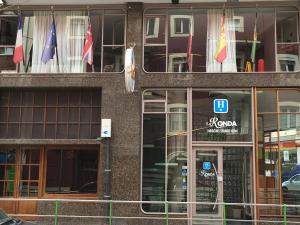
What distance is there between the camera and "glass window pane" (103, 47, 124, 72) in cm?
1437

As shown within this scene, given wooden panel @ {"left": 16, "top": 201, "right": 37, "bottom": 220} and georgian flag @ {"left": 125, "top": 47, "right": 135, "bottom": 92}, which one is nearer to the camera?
georgian flag @ {"left": 125, "top": 47, "right": 135, "bottom": 92}

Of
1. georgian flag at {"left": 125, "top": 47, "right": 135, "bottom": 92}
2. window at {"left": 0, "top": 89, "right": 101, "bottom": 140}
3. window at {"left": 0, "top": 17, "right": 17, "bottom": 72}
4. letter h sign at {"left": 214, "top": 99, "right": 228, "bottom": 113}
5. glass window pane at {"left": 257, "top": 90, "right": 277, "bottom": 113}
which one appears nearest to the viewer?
georgian flag at {"left": 125, "top": 47, "right": 135, "bottom": 92}

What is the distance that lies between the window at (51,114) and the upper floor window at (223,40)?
2.25m

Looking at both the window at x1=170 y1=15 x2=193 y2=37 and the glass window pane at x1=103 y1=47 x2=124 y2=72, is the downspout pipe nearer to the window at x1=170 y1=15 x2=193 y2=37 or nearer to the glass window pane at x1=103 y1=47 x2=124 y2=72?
the glass window pane at x1=103 y1=47 x2=124 y2=72

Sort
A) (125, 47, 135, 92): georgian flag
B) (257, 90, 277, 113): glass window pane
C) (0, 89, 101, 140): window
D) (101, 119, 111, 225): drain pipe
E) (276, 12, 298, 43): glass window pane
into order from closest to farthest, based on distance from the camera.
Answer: (125, 47, 135, 92): georgian flag < (101, 119, 111, 225): drain pipe < (257, 90, 277, 113): glass window pane < (276, 12, 298, 43): glass window pane < (0, 89, 101, 140): window

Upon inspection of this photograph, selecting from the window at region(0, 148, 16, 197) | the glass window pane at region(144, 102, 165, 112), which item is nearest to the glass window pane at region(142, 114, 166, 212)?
the glass window pane at region(144, 102, 165, 112)

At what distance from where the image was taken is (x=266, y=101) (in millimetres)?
13883

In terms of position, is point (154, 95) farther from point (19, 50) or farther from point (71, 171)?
point (19, 50)

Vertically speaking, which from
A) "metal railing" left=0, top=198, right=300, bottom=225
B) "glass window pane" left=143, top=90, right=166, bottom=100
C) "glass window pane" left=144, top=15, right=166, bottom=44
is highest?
"glass window pane" left=144, top=15, right=166, bottom=44

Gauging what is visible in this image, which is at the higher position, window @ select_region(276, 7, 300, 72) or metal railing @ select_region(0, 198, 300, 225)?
window @ select_region(276, 7, 300, 72)

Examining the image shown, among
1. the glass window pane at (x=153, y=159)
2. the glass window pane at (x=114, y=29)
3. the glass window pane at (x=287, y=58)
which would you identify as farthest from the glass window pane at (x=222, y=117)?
the glass window pane at (x=114, y=29)

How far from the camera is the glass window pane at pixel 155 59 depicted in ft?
46.7

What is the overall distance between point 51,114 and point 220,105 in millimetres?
5244

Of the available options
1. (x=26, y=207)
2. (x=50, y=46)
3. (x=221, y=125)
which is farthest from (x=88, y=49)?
(x=26, y=207)
